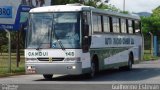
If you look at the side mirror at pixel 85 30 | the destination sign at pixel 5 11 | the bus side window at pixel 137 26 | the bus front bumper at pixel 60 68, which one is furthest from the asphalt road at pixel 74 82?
the destination sign at pixel 5 11

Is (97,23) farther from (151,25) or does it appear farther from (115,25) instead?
(151,25)

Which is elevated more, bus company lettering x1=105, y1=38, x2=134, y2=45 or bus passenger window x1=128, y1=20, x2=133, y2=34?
bus passenger window x1=128, y1=20, x2=133, y2=34

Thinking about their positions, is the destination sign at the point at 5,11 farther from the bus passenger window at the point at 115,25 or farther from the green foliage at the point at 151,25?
the green foliage at the point at 151,25

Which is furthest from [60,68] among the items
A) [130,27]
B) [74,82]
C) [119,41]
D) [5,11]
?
[5,11]

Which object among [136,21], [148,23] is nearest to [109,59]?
[136,21]

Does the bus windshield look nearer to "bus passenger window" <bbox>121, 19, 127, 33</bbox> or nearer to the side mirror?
the side mirror

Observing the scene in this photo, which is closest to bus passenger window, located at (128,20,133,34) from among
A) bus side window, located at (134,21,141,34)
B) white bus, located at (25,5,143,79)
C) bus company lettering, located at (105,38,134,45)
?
bus company lettering, located at (105,38,134,45)

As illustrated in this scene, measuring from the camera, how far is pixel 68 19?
22.3 meters

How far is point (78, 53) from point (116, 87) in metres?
5.08

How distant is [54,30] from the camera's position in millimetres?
22406

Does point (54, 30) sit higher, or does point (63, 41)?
point (54, 30)

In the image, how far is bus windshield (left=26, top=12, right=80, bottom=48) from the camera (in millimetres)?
22125

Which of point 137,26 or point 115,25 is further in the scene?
point 137,26

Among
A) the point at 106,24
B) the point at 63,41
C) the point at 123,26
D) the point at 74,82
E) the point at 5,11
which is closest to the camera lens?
the point at 74,82
